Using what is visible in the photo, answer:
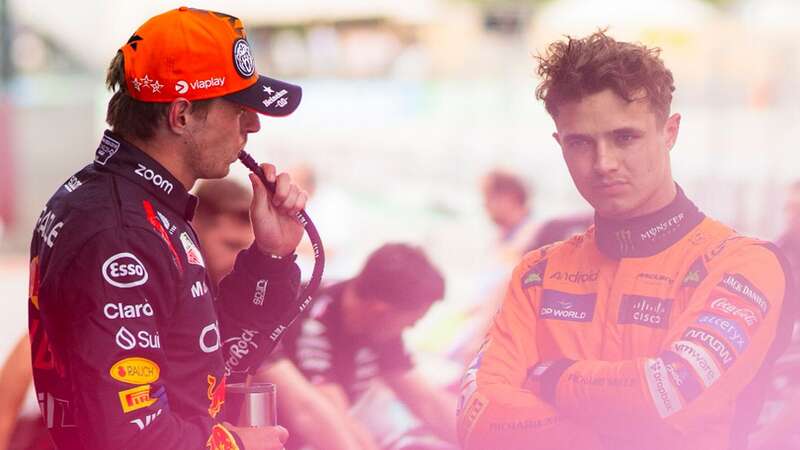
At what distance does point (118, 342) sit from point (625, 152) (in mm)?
968

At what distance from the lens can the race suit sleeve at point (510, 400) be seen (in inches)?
87.0

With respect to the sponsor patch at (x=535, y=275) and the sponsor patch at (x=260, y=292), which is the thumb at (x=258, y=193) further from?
the sponsor patch at (x=535, y=275)

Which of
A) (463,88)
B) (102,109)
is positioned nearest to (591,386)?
(463,88)

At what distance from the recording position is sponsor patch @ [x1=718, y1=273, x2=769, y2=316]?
209cm

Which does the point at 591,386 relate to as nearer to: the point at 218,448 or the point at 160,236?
the point at 218,448

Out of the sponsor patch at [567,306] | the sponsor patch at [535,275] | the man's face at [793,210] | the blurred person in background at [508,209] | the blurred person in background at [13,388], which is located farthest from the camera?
the blurred person in background at [508,209]

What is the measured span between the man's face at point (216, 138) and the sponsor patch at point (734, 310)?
89 centimetres

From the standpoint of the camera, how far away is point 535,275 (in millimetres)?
2371

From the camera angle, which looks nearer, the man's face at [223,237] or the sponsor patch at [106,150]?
the sponsor patch at [106,150]

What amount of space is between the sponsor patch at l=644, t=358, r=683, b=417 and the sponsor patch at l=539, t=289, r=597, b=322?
213 millimetres

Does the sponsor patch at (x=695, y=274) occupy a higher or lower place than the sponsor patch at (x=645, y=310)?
higher

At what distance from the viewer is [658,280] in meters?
2.18

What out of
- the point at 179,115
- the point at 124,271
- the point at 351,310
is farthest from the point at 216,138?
the point at 351,310

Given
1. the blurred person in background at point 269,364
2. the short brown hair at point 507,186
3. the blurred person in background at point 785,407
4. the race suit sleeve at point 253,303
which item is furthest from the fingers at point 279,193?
the short brown hair at point 507,186
